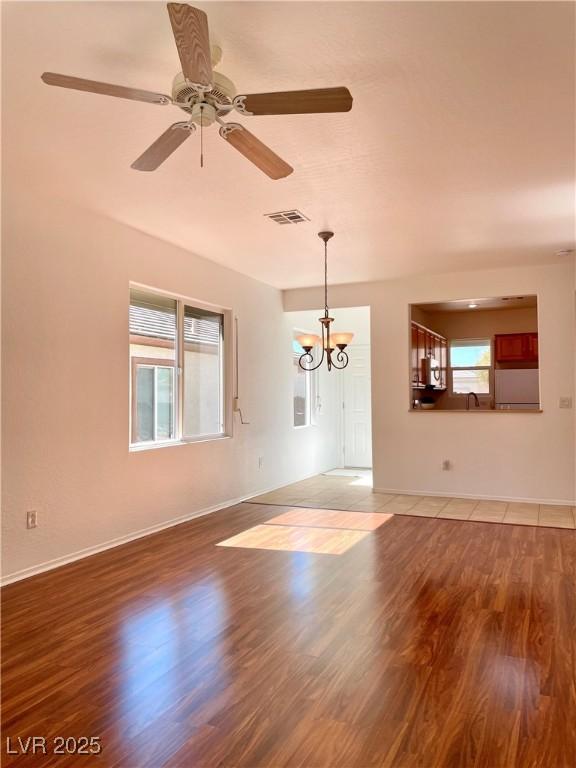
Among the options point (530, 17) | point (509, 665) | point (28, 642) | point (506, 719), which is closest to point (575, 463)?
point (509, 665)

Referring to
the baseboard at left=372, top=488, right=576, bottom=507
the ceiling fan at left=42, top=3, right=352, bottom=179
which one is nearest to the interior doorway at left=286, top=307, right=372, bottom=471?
the baseboard at left=372, top=488, right=576, bottom=507

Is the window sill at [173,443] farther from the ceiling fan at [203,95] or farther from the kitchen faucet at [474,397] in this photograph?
the kitchen faucet at [474,397]

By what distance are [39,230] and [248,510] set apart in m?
3.44

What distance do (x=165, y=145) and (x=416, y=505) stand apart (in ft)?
15.9

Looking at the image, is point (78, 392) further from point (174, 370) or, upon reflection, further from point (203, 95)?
point (203, 95)

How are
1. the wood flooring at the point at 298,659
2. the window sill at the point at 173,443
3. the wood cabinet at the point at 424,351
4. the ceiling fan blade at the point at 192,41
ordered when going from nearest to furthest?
→ the ceiling fan blade at the point at 192,41, the wood flooring at the point at 298,659, the window sill at the point at 173,443, the wood cabinet at the point at 424,351

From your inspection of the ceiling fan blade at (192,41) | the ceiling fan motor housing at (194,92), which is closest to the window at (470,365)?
the ceiling fan motor housing at (194,92)

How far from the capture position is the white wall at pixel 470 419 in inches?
243

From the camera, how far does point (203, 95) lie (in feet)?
7.22

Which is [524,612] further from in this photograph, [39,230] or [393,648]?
[39,230]

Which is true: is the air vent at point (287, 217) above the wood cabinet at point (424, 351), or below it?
above

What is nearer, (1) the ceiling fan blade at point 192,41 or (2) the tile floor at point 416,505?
(1) the ceiling fan blade at point 192,41

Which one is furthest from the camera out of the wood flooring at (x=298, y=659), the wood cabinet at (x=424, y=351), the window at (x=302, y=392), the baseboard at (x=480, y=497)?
the window at (x=302, y=392)

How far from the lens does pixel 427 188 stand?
3.90 metres
